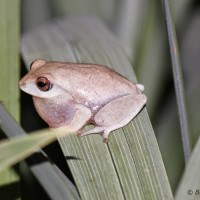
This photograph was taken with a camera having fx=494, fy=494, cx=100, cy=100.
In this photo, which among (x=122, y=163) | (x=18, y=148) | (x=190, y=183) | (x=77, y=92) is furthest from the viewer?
(x=77, y=92)

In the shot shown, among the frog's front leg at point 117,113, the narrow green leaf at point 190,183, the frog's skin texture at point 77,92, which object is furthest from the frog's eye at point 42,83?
the narrow green leaf at point 190,183

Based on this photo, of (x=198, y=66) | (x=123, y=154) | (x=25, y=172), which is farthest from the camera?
(x=198, y=66)

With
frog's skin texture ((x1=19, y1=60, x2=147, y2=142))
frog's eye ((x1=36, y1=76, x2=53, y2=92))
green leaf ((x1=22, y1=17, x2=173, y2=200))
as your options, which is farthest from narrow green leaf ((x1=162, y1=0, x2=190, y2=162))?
frog's eye ((x1=36, y1=76, x2=53, y2=92))

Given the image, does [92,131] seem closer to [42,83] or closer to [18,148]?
[42,83]

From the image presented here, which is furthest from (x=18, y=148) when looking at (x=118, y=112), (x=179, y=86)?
(x=118, y=112)

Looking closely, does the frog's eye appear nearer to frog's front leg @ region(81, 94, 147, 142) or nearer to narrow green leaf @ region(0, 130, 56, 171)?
frog's front leg @ region(81, 94, 147, 142)

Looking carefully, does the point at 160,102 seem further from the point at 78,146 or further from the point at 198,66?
the point at 78,146

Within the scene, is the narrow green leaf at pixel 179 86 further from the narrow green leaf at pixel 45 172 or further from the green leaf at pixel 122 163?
the narrow green leaf at pixel 45 172

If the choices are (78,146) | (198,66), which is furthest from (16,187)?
(198,66)
